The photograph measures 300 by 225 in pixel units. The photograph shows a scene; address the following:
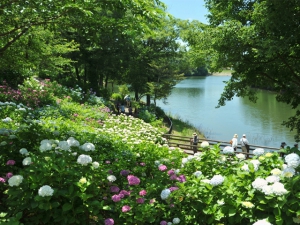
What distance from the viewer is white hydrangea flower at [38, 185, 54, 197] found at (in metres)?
2.38

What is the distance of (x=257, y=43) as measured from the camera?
725 cm

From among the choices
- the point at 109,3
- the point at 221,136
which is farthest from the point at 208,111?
the point at 109,3

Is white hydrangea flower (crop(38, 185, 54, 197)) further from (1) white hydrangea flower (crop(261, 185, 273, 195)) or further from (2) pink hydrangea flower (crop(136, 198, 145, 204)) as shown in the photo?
A: (1) white hydrangea flower (crop(261, 185, 273, 195))

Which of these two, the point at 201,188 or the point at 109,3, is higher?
the point at 109,3

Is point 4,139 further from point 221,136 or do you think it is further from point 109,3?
point 221,136

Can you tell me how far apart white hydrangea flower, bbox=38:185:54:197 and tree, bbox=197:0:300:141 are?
236 inches

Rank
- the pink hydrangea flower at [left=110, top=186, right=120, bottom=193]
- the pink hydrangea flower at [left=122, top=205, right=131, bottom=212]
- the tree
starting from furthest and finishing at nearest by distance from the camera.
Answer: the tree, the pink hydrangea flower at [left=110, top=186, right=120, bottom=193], the pink hydrangea flower at [left=122, top=205, right=131, bottom=212]

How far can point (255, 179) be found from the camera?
8.15ft

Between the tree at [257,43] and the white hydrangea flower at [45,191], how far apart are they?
19.6 feet

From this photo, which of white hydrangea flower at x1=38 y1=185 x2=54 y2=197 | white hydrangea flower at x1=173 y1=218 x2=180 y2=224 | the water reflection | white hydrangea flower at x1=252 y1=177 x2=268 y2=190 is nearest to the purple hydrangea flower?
white hydrangea flower at x1=173 y1=218 x2=180 y2=224

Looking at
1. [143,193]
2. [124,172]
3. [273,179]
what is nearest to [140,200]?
[143,193]

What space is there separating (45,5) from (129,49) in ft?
67.0

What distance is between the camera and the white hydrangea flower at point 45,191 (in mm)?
2379

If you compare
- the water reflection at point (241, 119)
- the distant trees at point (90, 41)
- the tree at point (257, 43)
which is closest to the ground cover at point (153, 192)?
the distant trees at point (90, 41)
